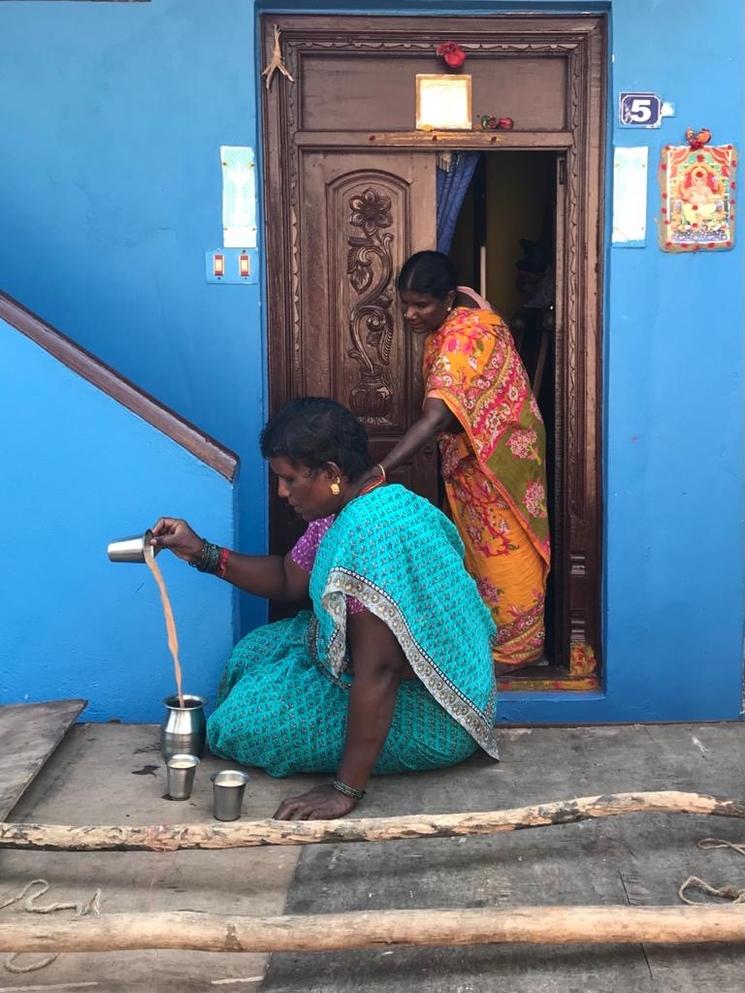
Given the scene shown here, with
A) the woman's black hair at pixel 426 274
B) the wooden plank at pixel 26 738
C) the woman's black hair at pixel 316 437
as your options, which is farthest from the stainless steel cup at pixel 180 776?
the woman's black hair at pixel 426 274

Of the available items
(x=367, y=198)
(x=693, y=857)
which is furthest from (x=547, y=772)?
(x=367, y=198)

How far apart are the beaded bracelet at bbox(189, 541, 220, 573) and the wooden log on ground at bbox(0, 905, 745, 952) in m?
1.33

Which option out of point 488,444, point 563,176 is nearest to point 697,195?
point 563,176

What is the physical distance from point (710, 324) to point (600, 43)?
113cm

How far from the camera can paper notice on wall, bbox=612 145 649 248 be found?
435 cm

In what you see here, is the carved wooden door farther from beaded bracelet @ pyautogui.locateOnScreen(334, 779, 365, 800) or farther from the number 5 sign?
beaded bracelet @ pyautogui.locateOnScreen(334, 779, 365, 800)

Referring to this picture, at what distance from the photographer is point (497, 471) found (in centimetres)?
449

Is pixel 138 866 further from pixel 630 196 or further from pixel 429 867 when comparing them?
pixel 630 196

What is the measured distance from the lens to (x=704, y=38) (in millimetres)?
4309

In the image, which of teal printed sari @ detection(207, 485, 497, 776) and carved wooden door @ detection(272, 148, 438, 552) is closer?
teal printed sari @ detection(207, 485, 497, 776)

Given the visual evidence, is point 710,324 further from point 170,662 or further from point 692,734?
point 170,662

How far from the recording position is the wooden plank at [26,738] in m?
3.16

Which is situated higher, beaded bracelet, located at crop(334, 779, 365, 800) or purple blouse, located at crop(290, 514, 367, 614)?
purple blouse, located at crop(290, 514, 367, 614)

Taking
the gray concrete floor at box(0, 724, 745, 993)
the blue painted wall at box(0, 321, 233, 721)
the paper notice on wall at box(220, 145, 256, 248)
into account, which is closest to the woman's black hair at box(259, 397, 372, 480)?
the blue painted wall at box(0, 321, 233, 721)
